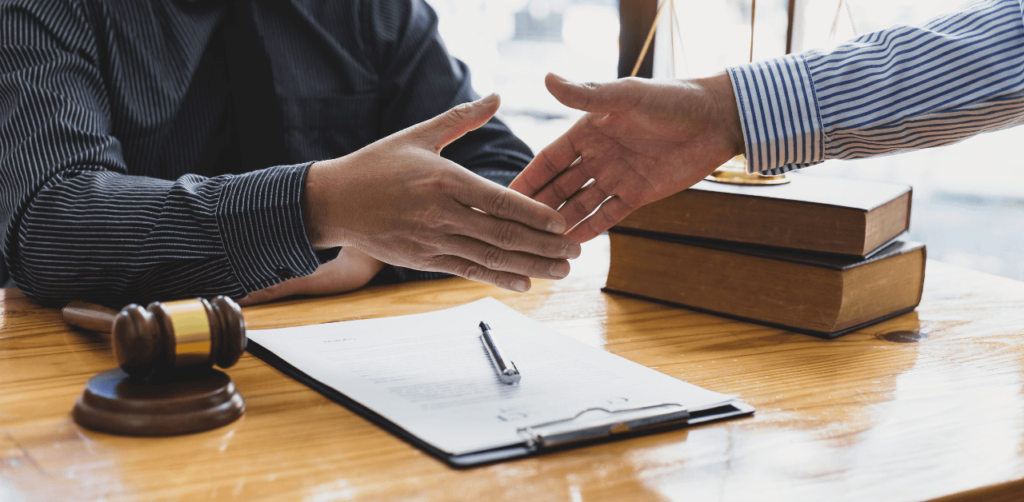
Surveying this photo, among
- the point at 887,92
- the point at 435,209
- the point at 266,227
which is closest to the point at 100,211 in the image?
the point at 266,227

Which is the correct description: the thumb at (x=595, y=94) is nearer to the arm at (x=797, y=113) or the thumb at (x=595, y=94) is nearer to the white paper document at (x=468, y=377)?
the arm at (x=797, y=113)

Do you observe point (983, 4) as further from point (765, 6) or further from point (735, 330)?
point (765, 6)

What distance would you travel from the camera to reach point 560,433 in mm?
582

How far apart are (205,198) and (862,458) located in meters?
0.79

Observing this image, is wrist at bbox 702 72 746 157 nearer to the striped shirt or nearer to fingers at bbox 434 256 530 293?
fingers at bbox 434 256 530 293

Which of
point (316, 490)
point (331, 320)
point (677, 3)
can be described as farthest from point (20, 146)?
point (677, 3)

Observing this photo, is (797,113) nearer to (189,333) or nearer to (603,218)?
(603,218)

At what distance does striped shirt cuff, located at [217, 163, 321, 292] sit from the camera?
3.00 ft

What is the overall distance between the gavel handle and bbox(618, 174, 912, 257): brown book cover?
653 mm

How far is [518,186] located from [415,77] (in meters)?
0.57

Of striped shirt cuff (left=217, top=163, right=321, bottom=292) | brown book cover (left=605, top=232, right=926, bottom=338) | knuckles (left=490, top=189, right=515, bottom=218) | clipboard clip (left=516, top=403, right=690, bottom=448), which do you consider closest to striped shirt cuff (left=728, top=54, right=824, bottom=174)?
brown book cover (left=605, top=232, right=926, bottom=338)

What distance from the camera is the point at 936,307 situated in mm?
1042

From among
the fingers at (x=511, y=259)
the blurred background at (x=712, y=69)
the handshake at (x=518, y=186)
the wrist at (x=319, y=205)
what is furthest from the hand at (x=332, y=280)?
the blurred background at (x=712, y=69)

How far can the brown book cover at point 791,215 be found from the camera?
A: 0.90 meters
